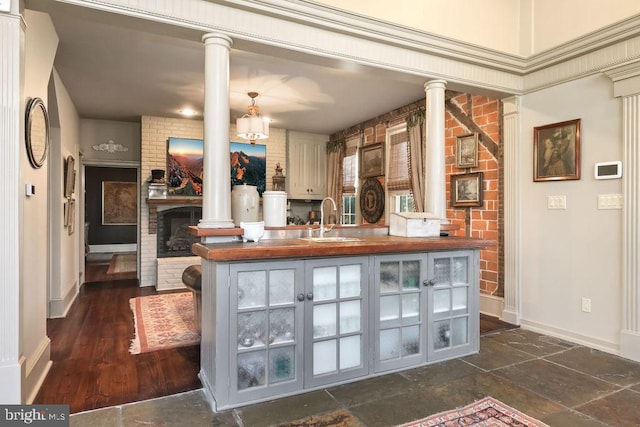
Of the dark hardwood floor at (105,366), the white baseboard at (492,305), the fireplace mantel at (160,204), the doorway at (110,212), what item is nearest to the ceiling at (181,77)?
the fireplace mantel at (160,204)

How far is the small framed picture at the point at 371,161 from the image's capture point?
622 centimetres

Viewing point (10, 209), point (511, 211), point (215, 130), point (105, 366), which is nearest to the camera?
point (10, 209)

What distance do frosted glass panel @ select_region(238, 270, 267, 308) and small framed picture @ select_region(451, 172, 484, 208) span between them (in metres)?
3.18

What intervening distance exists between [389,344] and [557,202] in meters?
2.27

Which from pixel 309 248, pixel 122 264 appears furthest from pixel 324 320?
pixel 122 264

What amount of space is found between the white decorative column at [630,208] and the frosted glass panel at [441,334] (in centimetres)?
148

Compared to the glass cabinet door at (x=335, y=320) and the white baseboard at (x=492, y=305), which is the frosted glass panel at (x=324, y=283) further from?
the white baseboard at (x=492, y=305)

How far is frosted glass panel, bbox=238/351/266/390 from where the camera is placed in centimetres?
231

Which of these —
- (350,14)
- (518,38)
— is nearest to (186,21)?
(350,14)

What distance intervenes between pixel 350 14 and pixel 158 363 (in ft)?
10.5

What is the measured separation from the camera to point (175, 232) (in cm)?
654

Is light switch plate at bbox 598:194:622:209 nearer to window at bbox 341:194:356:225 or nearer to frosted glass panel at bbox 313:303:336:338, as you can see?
frosted glass panel at bbox 313:303:336:338

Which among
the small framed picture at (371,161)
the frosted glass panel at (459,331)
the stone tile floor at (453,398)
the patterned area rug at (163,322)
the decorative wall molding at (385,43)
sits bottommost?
the patterned area rug at (163,322)

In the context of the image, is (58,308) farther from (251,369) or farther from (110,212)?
(110,212)
